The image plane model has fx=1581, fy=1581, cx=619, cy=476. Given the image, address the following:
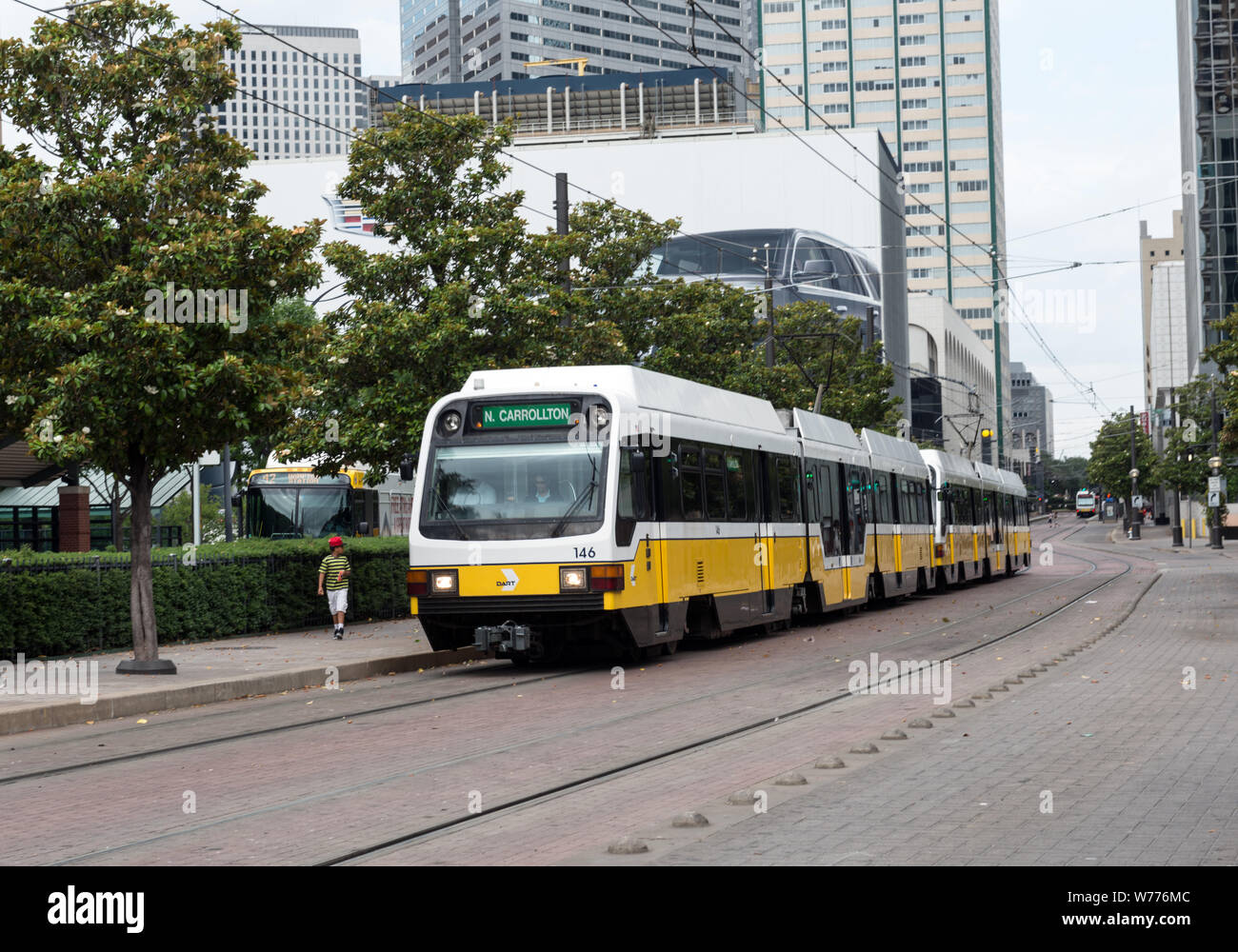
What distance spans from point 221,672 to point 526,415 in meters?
4.39

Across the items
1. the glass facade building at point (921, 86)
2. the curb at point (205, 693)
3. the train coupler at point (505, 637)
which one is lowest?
the curb at point (205, 693)

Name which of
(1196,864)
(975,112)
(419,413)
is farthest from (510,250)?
(975,112)

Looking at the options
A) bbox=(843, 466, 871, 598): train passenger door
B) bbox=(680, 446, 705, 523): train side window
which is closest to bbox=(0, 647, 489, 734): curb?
bbox=(680, 446, 705, 523): train side window

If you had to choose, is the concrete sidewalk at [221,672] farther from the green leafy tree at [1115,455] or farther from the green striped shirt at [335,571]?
the green leafy tree at [1115,455]

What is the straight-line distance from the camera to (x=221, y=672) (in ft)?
57.1

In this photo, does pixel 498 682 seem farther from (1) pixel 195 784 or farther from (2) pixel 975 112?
(2) pixel 975 112

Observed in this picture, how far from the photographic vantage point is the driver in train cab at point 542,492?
17.1 meters

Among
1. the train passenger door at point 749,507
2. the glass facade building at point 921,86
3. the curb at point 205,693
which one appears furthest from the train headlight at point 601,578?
the glass facade building at point 921,86

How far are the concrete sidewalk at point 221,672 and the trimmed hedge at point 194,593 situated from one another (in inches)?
13.7

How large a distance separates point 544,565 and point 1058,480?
191458mm

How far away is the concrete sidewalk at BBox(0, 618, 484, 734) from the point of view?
1429 centimetres

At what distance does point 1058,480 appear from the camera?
199750 millimetres
